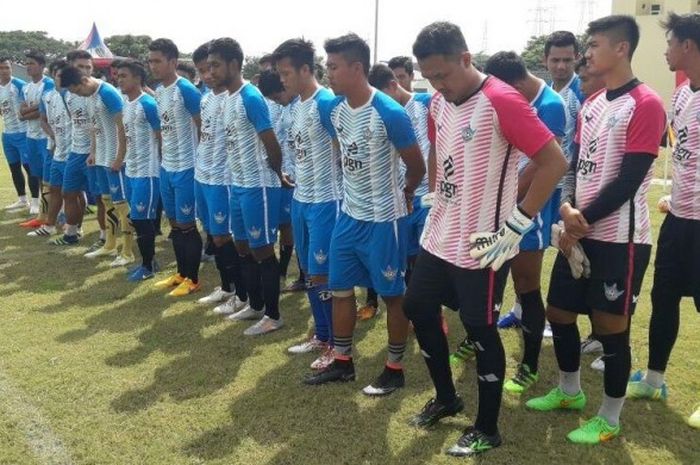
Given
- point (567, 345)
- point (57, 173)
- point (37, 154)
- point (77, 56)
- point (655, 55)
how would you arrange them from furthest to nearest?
point (655, 55)
point (37, 154)
point (57, 173)
point (77, 56)
point (567, 345)

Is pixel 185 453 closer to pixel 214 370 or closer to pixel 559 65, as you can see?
pixel 214 370

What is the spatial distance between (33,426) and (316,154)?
8.57ft

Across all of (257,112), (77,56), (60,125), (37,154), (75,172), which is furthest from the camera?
(37,154)

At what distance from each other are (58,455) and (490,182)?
2809 millimetres

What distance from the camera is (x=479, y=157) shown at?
3012 millimetres

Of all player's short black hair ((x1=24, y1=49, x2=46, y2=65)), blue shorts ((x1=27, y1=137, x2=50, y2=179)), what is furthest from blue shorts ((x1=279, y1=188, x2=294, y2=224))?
player's short black hair ((x1=24, y1=49, x2=46, y2=65))

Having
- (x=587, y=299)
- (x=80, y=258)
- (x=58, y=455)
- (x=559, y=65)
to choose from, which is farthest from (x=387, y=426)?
(x=80, y=258)

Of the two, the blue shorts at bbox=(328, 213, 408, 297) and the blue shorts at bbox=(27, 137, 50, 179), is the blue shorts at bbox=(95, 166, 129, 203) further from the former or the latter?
the blue shorts at bbox=(328, 213, 408, 297)

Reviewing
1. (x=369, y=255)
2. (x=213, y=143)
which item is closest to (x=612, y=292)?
(x=369, y=255)

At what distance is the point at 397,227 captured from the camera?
13.2 ft

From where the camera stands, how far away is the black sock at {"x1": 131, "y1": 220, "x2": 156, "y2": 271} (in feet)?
23.1

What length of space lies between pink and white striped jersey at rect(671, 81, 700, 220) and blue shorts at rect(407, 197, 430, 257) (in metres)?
2.05

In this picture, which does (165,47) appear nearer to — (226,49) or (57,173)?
(226,49)

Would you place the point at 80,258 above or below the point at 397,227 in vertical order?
below
